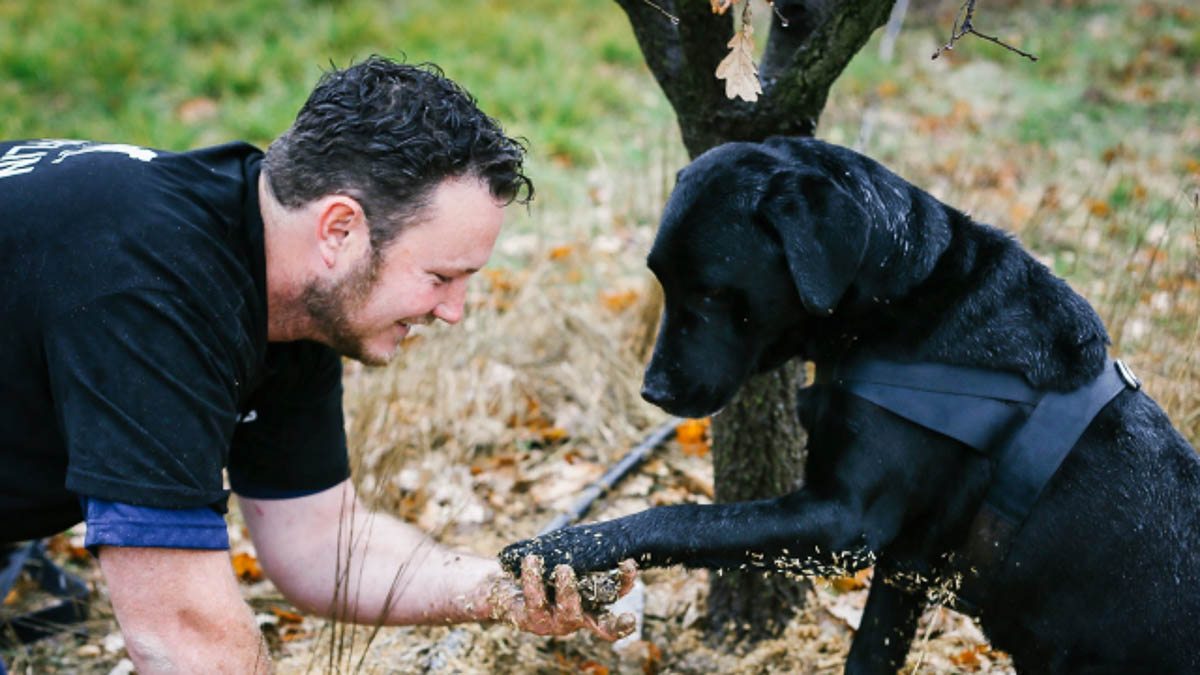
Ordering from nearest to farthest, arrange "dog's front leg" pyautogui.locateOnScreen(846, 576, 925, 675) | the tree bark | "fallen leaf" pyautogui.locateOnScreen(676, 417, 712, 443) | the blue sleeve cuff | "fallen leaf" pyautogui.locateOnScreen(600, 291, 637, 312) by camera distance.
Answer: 1. the blue sleeve cuff
2. the tree bark
3. "dog's front leg" pyautogui.locateOnScreen(846, 576, 925, 675)
4. "fallen leaf" pyautogui.locateOnScreen(676, 417, 712, 443)
5. "fallen leaf" pyautogui.locateOnScreen(600, 291, 637, 312)

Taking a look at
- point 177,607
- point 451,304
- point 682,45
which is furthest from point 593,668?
point 682,45

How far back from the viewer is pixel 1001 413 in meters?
2.21

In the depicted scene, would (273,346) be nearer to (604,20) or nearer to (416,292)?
(416,292)

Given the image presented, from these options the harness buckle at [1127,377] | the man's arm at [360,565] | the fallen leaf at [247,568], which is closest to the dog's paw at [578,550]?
the man's arm at [360,565]

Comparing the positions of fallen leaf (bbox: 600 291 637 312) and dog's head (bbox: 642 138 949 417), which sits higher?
dog's head (bbox: 642 138 949 417)

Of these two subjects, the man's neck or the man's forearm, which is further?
the man's forearm

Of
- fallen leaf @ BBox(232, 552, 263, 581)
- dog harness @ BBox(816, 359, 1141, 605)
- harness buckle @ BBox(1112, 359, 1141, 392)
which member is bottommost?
fallen leaf @ BBox(232, 552, 263, 581)

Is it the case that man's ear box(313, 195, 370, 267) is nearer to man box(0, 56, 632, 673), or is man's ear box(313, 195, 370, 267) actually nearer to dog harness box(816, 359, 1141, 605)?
man box(0, 56, 632, 673)

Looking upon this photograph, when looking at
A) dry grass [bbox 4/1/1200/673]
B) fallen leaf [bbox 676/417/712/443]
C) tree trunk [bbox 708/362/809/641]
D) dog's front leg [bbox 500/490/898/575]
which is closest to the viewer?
dog's front leg [bbox 500/490/898/575]

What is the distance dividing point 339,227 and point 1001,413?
158 cm

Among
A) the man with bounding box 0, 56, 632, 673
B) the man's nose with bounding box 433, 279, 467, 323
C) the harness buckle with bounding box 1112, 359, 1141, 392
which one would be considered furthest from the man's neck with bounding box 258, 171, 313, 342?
the harness buckle with bounding box 1112, 359, 1141, 392

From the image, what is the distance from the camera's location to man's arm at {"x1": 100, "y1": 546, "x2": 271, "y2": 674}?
6.82ft

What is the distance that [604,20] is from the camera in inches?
418

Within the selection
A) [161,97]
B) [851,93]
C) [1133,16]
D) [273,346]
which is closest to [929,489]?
[273,346]
